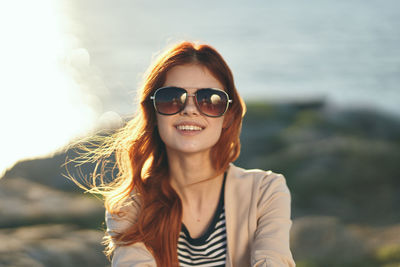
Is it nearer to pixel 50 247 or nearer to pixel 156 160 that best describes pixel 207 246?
pixel 156 160

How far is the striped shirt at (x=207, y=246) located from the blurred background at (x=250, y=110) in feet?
3.38

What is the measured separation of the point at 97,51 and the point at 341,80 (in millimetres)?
6351

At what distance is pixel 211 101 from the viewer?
2.81m

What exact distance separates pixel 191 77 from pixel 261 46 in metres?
13.6

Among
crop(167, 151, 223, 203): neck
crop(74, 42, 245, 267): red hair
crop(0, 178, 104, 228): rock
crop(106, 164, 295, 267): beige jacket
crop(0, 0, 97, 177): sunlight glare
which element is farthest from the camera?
crop(0, 0, 97, 177): sunlight glare

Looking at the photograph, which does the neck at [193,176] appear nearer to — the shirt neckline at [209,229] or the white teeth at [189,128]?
the shirt neckline at [209,229]

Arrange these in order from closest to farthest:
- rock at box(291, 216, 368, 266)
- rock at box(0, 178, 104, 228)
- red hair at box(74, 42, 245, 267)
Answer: red hair at box(74, 42, 245, 267)
rock at box(291, 216, 368, 266)
rock at box(0, 178, 104, 228)

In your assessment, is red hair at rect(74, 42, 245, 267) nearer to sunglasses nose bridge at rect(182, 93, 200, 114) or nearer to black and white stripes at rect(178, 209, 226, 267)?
black and white stripes at rect(178, 209, 226, 267)

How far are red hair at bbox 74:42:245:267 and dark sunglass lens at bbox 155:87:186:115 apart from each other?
0.12m

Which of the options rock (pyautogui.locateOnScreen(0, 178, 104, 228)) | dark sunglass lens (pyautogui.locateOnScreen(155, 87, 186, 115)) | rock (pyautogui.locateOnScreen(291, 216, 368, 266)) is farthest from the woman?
rock (pyautogui.locateOnScreen(0, 178, 104, 228))

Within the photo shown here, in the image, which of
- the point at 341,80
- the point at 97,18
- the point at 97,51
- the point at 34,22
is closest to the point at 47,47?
the point at 97,51

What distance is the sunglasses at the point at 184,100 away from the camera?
280cm

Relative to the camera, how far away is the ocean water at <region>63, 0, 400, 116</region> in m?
11.8

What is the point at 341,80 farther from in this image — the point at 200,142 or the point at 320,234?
the point at 200,142
